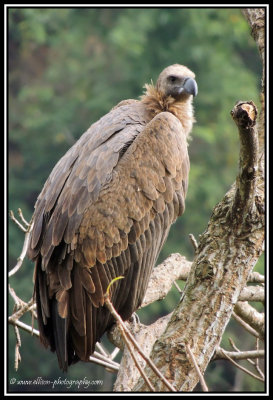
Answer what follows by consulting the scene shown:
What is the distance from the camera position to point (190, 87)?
19.5ft

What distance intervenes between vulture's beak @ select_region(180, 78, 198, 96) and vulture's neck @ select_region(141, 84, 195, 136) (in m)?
0.15

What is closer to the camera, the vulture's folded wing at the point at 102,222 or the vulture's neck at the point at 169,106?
the vulture's folded wing at the point at 102,222

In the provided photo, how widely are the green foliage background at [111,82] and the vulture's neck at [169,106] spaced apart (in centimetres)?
1530

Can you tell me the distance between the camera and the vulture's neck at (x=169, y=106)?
19.7 feet

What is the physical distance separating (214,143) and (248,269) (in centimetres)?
2081

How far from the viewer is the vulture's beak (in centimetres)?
595

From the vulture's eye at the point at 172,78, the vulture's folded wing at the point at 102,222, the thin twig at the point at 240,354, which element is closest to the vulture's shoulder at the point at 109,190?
the vulture's folded wing at the point at 102,222

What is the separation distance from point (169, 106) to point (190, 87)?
26 cm

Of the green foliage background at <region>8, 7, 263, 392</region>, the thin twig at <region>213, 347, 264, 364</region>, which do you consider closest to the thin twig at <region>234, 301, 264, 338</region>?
the thin twig at <region>213, 347, 264, 364</region>

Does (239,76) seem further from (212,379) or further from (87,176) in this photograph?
(87,176)

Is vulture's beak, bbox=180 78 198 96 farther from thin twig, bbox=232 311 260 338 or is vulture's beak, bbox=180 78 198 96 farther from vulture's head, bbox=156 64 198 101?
thin twig, bbox=232 311 260 338

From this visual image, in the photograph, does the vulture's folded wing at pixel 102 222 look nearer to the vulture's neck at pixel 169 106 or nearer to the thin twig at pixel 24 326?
the thin twig at pixel 24 326

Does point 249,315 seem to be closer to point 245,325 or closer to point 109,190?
point 245,325

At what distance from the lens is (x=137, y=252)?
17.0ft
